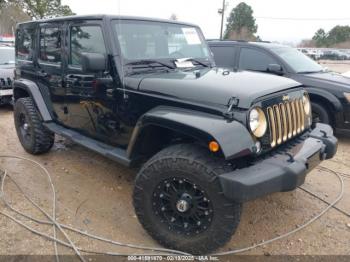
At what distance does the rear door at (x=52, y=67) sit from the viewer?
401 cm

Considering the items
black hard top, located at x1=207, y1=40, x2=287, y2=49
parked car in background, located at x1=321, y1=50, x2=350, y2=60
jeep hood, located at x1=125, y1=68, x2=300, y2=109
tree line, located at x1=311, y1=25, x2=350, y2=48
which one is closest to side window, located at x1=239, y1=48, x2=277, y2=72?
black hard top, located at x1=207, y1=40, x2=287, y2=49

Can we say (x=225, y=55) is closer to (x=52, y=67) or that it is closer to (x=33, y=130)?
(x=52, y=67)

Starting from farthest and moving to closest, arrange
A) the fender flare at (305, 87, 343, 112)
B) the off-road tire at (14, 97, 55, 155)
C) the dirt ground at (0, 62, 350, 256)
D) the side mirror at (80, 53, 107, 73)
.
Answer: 1. the fender flare at (305, 87, 343, 112)
2. the off-road tire at (14, 97, 55, 155)
3. the side mirror at (80, 53, 107, 73)
4. the dirt ground at (0, 62, 350, 256)

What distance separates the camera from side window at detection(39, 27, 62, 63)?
4.01 meters

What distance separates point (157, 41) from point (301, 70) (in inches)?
133

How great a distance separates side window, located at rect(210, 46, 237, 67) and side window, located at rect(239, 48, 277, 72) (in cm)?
18

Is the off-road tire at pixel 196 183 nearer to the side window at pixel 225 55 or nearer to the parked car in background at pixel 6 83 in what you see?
the side window at pixel 225 55

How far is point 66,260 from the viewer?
105 inches

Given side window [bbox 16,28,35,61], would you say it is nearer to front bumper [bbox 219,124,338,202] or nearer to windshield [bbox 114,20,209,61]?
windshield [bbox 114,20,209,61]

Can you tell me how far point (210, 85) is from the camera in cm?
278

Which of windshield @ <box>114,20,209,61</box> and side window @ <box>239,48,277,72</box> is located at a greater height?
windshield @ <box>114,20,209,61</box>

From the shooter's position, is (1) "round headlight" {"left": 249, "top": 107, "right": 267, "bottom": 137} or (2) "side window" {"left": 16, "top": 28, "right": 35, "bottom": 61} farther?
(2) "side window" {"left": 16, "top": 28, "right": 35, "bottom": 61}

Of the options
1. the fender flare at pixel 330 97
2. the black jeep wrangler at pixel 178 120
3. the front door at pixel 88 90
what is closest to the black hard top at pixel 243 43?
the fender flare at pixel 330 97

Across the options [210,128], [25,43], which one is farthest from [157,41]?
[25,43]
